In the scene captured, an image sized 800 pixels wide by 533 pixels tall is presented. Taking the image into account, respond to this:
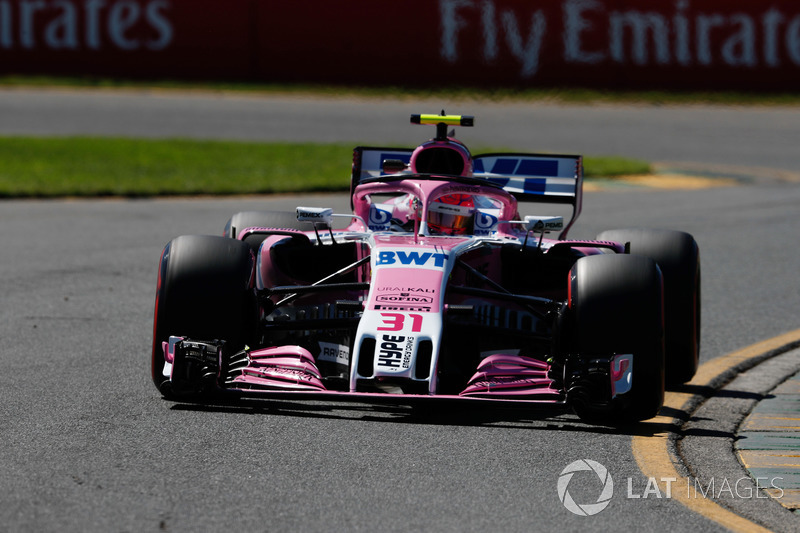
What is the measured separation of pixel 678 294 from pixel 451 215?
1.41m

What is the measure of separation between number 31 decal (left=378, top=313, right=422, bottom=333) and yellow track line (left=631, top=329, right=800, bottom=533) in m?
1.12

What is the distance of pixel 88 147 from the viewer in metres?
20.1

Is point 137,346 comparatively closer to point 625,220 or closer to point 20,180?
point 625,220

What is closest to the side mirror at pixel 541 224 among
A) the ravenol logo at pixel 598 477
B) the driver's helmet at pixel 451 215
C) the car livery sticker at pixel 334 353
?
the driver's helmet at pixel 451 215

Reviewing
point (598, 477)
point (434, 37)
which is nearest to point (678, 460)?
point (598, 477)

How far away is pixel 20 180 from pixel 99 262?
6110 millimetres

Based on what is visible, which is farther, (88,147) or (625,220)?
(88,147)

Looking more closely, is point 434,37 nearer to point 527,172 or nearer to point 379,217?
point 527,172

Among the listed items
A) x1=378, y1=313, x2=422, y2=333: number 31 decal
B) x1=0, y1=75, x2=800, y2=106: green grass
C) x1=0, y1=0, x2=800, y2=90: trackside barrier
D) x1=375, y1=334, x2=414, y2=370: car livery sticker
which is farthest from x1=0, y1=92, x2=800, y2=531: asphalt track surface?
x1=0, y1=0, x2=800, y2=90: trackside barrier

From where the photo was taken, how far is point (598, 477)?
518 cm

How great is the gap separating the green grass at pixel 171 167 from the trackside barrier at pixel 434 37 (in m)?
6.68

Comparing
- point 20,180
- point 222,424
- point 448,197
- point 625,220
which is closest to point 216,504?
point 222,424

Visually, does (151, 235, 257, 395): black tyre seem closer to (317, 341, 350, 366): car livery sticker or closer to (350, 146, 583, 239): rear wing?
(317, 341, 350, 366): car livery sticker

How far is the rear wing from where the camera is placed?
8.59 metres
